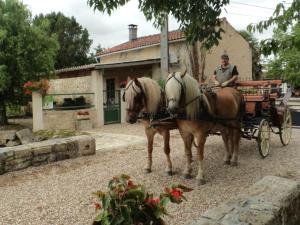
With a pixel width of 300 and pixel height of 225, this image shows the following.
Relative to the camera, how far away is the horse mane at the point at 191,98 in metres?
5.71

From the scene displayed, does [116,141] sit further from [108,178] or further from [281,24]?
[281,24]

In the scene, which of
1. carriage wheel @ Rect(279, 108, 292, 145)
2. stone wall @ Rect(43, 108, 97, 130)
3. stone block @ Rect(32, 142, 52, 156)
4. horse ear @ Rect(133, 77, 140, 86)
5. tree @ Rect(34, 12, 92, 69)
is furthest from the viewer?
tree @ Rect(34, 12, 92, 69)

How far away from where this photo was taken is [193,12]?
3.57m

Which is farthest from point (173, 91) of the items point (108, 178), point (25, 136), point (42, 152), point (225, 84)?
point (25, 136)

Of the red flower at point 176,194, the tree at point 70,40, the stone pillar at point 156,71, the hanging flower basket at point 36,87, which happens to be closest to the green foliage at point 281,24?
the red flower at point 176,194

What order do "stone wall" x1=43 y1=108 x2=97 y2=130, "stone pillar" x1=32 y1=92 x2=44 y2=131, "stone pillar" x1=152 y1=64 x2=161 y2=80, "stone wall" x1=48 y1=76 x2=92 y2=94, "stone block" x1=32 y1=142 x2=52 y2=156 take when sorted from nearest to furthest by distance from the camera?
"stone block" x1=32 y1=142 x2=52 y2=156, "stone pillar" x1=32 y1=92 x2=44 y2=131, "stone wall" x1=43 y1=108 x2=97 y2=130, "stone pillar" x1=152 y1=64 x2=161 y2=80, "stone wall" x1=48 y1=76 x2=92 y2=94

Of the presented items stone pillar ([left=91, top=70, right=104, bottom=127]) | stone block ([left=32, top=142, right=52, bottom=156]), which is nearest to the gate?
stone pillar ([left=91, top=70, right=104, bottom=127])

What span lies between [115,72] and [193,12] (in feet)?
60.3

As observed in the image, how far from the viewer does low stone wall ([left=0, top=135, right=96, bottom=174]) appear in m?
7.21

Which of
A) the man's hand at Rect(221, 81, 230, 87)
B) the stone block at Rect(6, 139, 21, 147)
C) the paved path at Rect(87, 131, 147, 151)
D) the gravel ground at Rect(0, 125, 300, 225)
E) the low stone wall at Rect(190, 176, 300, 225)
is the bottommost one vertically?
the gravel ground at Rect(0, 125, 300, 225)

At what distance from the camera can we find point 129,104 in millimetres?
5758

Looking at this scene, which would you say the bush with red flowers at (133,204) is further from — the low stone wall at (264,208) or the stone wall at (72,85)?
the stone wall at (72,85)

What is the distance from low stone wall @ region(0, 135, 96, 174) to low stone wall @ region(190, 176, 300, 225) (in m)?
5.24

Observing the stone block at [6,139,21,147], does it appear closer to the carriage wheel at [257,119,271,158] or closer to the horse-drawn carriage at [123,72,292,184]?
the horse-drawn carriage at [123,72,292,184]
